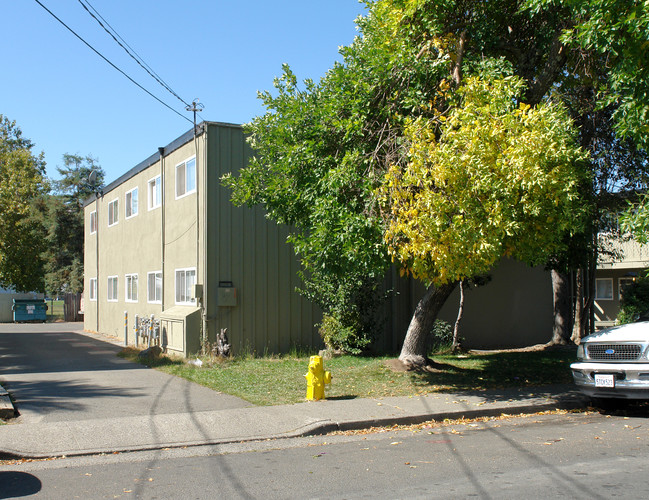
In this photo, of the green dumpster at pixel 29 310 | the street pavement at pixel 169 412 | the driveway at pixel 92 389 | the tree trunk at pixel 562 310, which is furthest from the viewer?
the green dumpster at pixel 29 310

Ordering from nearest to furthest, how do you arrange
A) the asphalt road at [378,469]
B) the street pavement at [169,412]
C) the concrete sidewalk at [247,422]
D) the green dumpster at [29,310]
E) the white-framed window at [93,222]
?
the asphalt road at [378,469]
the concrete sidewalk at [247,422]
the street pavement at [169,412]
the white-framed window at [93,222]
the green dumpster at [29,310]

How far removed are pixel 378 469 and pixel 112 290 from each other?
2086cm

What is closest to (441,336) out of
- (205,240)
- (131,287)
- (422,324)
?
(422,324)

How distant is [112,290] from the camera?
25.3m

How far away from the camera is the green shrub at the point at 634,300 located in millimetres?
22188

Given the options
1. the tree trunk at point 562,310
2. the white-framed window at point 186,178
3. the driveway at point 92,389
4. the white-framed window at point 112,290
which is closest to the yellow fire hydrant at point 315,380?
the driveway at point 92,389

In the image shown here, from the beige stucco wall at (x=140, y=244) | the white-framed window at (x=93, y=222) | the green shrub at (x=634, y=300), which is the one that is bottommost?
the green shrub at (x=634, y=300)

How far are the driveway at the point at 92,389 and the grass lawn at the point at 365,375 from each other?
2.01ft

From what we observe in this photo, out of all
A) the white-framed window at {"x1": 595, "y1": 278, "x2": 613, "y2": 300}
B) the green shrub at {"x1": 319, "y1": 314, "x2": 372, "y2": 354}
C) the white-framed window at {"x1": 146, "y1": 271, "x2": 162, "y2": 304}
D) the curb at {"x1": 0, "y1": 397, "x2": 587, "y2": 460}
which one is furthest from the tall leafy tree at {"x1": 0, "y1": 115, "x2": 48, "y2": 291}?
the white-framed window at {"x1": 595, "y1": 278, "x2": 613, "y2": 300}

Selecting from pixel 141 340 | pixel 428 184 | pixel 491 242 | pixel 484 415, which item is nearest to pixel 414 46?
pixel 428 184

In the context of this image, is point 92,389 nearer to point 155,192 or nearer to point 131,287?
point 155,192

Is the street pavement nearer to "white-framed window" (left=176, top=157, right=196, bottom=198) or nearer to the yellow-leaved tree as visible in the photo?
the yellow-leaved tree

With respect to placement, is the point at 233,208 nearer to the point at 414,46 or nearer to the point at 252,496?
the point at 414,46

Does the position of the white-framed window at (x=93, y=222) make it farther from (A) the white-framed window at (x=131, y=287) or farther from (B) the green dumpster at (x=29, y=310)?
(B) the green dumpster at (x=29, y=310)
